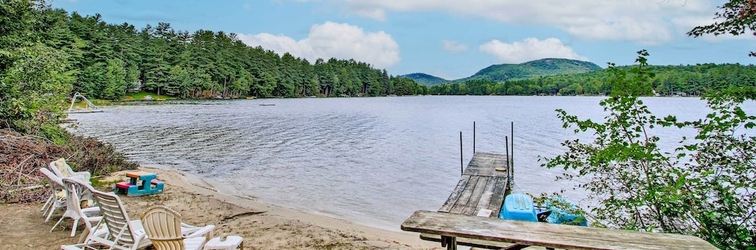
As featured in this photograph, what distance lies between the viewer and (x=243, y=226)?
843cm

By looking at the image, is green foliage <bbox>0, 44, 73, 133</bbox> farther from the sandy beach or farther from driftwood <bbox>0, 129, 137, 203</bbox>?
the sandy beach

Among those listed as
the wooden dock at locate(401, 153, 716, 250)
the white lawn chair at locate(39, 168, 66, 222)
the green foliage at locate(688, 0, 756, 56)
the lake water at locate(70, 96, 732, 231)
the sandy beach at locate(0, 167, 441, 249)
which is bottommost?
the lake water at locate(70, 96, 732, 231)

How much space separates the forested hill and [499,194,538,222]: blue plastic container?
45.0 m

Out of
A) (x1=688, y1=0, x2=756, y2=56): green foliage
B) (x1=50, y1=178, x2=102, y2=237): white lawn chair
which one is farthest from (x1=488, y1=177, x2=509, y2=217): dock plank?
(x1=50, y1=178, x2=102, y2=237): white lawn chair

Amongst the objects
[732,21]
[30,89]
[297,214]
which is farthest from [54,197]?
[732,21]

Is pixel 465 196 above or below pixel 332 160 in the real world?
above

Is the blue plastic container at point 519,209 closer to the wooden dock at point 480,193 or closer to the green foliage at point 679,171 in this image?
the wooden dock at point 480,193

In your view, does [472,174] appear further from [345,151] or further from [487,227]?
[345,151]

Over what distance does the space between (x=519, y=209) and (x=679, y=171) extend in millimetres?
3107

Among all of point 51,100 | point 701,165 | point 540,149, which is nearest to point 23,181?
point 51,100

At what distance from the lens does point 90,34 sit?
65.8 m

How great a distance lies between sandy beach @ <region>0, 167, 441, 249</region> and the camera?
6.61m

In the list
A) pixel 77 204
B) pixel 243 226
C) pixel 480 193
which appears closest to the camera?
pixel 77 204

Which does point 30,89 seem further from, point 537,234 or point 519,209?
A: point 537,234
